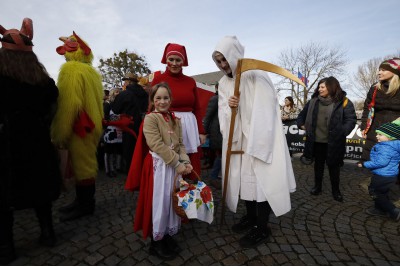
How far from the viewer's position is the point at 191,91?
281 cm

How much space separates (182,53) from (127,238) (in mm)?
2171

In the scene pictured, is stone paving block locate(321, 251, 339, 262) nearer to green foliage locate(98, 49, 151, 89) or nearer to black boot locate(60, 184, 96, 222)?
black boot locate(60, 184, 96, 222)

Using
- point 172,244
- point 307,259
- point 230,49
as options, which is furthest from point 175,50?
point 307,259

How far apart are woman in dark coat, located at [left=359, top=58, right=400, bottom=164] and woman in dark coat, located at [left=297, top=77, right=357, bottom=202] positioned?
1.07 ft

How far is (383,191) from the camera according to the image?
10.7 ft

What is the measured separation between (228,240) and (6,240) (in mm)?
2170

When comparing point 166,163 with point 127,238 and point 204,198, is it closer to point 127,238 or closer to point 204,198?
point 204,198

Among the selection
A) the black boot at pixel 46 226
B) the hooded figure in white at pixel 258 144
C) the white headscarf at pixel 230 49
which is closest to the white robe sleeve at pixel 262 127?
the hooded figure in white at pixel 258 144

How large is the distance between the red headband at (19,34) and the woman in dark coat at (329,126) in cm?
408

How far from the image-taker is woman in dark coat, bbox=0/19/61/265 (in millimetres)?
2104

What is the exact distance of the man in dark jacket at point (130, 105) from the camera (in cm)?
484

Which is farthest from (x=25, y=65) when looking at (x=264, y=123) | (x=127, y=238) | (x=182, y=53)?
(x=264, y=123)

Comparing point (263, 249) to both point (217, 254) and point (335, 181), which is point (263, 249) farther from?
point (335, 181)

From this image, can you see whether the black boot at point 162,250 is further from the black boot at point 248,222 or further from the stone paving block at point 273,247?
the stone paving block at point 273,247
